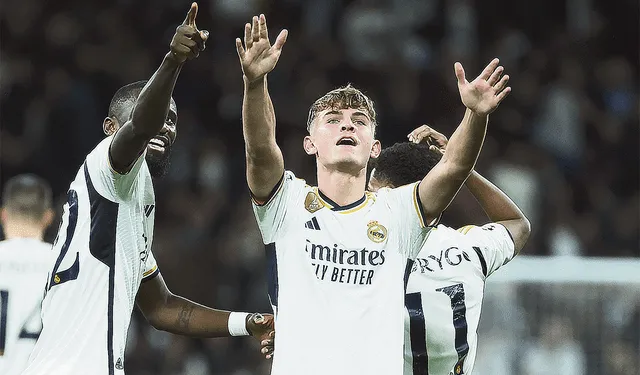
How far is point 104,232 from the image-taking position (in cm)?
448

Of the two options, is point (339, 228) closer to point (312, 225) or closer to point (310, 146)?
point (312, 225)

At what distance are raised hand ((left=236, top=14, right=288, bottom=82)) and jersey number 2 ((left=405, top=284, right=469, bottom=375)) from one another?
1.58m

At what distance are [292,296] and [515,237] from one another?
1.69 metres

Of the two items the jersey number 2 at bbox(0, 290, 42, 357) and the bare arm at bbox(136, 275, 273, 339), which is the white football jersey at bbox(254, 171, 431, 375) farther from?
the jersey number 2 at bbox(0, 290, 42, 357)

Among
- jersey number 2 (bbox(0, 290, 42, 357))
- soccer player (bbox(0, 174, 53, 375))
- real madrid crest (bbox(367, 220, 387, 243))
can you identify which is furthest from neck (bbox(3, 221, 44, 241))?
real madrid crest (bbox(367, 220, 387, 243))

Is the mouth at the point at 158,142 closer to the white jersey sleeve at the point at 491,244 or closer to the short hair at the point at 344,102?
the short hair at the point at 344,102

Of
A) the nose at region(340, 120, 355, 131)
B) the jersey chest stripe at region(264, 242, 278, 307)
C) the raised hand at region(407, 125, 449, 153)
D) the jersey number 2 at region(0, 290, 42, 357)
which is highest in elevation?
the raised hand at region(407, 125, 449, 153)

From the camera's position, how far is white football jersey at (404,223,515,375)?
5395 mm

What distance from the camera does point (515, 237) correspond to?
5.76 metres

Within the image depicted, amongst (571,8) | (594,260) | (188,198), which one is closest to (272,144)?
(594,260)

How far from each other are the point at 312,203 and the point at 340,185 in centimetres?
14

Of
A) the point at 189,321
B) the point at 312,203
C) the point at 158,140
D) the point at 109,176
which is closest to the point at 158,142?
the point at 158,140

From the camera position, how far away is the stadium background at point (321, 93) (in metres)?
9.95

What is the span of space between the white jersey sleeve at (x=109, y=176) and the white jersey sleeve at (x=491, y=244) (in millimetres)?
1870
